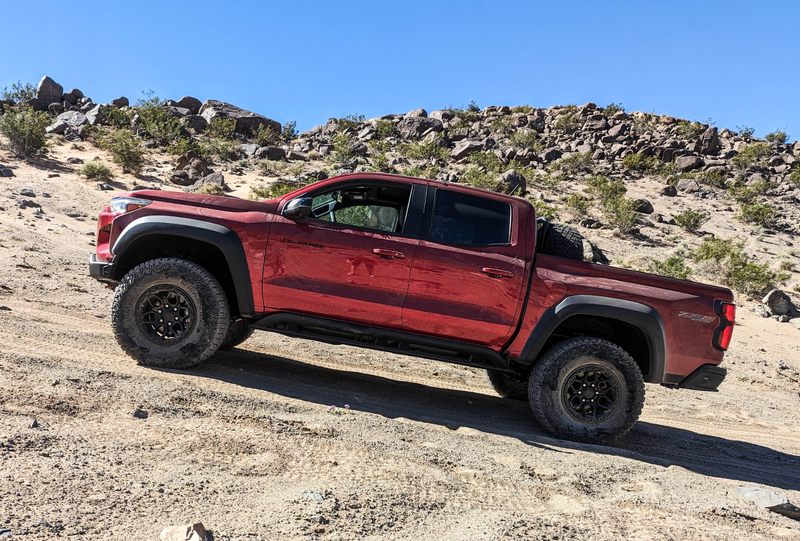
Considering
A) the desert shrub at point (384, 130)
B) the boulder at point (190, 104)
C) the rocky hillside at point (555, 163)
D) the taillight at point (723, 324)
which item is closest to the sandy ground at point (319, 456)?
the taillight at point (723, 324)

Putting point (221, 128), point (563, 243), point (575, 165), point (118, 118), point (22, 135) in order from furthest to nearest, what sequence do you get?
point (221, 128), point (575, 165), point (118, 118), point (22, 135), point (563, 243)

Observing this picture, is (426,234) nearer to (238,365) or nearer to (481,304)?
(481,304)

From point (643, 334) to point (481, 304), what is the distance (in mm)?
1476

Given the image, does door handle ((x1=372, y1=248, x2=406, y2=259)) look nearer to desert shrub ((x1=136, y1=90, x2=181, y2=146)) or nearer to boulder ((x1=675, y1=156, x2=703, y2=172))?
desert shrub ((x1=136, y1=90, x2=181, y2=146))

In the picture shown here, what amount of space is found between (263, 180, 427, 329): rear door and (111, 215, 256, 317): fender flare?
8.1 inches

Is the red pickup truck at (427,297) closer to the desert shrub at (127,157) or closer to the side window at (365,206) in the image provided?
the side window at (365,206)

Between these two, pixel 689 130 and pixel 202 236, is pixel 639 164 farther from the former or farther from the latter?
pixel 202 236

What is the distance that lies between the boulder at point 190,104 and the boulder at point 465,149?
18896mm

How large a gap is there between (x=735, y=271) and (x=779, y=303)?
6.48 feet

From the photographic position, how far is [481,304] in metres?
4.56

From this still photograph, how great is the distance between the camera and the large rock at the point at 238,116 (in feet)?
118

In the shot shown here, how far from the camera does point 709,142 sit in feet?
128

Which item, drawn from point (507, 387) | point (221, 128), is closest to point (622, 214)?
point (507, 387)

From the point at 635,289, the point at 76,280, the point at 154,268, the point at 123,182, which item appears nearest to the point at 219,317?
the point at 154,268
